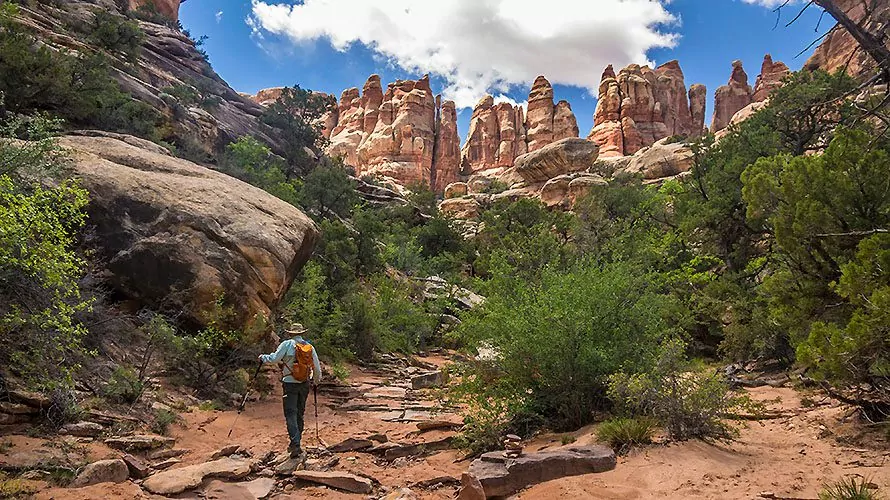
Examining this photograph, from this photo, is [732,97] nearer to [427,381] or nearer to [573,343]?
[427,381]

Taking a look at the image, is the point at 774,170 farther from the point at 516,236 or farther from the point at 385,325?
the point at 516,236

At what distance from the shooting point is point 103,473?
15.7 feet

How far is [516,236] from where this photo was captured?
31.6m

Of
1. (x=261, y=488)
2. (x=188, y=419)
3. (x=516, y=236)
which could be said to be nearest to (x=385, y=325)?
(x=188, y=419)

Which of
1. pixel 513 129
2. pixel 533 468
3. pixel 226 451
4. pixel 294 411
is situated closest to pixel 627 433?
pixel 533 468

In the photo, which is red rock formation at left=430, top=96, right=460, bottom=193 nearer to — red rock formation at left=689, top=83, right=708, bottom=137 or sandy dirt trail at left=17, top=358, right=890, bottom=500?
red rock formation at left=689, top=83, right=708, bottom=137

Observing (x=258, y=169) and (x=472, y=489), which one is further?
(x=258, y=169)

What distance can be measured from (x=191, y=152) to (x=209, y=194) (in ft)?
36.5

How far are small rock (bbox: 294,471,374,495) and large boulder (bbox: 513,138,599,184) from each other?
148 ft

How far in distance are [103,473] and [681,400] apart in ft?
21.1

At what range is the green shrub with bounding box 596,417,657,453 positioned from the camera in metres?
5.42

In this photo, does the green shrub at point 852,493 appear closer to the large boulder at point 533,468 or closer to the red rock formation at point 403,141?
the large boulder at point 533,468

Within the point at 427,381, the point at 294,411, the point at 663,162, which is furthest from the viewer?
the point at 663,162

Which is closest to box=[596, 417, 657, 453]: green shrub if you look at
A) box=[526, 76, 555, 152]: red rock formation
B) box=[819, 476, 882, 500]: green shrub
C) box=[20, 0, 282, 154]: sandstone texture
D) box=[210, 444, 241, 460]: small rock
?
box=[819, 476, 882, 500]: green shrub
